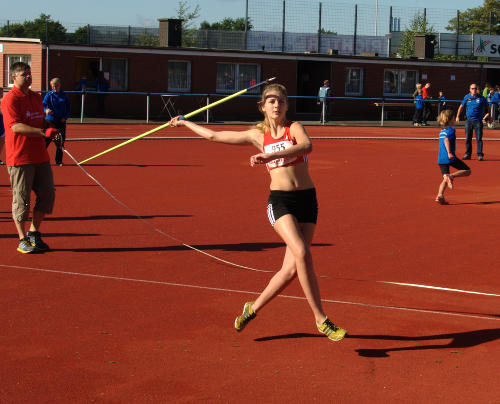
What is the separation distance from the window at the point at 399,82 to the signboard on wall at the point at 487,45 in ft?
31.0

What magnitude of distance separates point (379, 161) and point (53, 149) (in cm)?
851

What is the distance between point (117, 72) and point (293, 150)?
33.2m

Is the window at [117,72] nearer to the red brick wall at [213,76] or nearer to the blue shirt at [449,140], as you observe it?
the red brick wall at [213,76]

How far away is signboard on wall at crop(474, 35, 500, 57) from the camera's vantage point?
51594 mm

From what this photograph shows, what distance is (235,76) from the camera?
1593 inches

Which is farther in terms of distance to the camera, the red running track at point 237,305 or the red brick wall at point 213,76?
the red brick wall at point 213,76

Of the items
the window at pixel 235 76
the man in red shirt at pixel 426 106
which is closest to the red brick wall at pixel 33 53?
the window at pixel 235 76

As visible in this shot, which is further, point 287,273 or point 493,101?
point 493,101

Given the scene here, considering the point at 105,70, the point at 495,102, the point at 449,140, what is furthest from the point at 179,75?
the point at 449,140

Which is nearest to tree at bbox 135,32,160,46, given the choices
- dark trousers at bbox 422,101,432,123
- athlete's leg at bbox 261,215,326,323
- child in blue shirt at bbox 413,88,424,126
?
child in blue shirt at bbox 413,88,424,126

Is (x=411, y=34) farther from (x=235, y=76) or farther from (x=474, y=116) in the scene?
(x=474, y=116)

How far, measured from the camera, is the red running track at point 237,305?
508 cm

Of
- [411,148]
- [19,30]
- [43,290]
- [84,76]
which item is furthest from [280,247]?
[19,30]

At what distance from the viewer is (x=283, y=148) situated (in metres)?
5.82
